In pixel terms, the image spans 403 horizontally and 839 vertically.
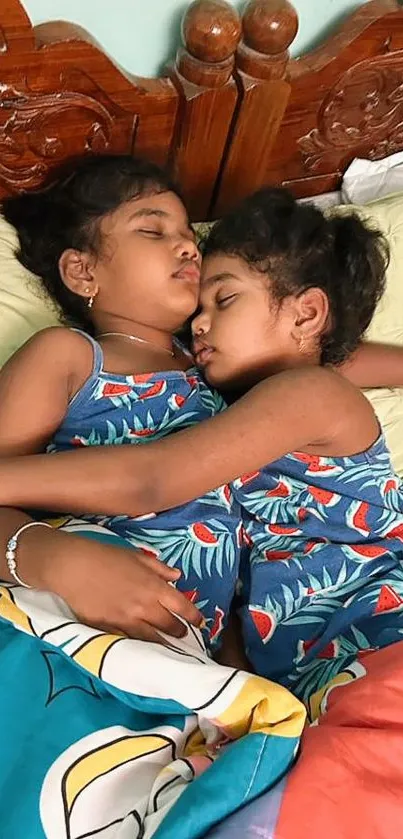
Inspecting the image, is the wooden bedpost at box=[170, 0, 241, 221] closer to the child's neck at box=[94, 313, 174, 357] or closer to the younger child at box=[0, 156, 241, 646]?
the younger child at box=[0, 156, 241, 646]

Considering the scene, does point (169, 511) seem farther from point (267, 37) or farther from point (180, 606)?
point (267, 37)

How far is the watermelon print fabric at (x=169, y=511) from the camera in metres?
1.19

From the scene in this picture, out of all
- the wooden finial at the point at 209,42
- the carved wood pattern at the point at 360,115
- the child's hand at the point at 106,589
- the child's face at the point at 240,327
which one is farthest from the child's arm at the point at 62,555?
the carved wood pattern at the point at 360,115

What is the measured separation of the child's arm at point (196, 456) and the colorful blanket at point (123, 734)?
0.46 feet

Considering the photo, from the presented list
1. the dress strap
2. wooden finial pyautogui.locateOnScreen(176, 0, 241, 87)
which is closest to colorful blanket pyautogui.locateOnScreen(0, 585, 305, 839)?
the dress strap

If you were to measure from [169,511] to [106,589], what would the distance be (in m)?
0.21

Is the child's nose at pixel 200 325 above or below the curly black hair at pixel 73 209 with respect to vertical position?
below

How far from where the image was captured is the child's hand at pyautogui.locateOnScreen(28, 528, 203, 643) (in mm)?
1020

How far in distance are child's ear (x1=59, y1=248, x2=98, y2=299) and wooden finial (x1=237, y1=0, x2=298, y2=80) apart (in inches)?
14.2

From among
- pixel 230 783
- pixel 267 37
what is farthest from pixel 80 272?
pixel 230 783

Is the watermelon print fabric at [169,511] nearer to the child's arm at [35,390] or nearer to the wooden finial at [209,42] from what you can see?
the child's arm at [35,390]

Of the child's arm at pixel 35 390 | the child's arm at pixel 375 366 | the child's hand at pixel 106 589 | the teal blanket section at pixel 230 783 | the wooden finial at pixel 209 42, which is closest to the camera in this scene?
the teal blanket section at pixel 230 783

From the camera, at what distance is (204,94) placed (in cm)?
134

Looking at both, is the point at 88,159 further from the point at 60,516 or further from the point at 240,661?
the point at 240,661
